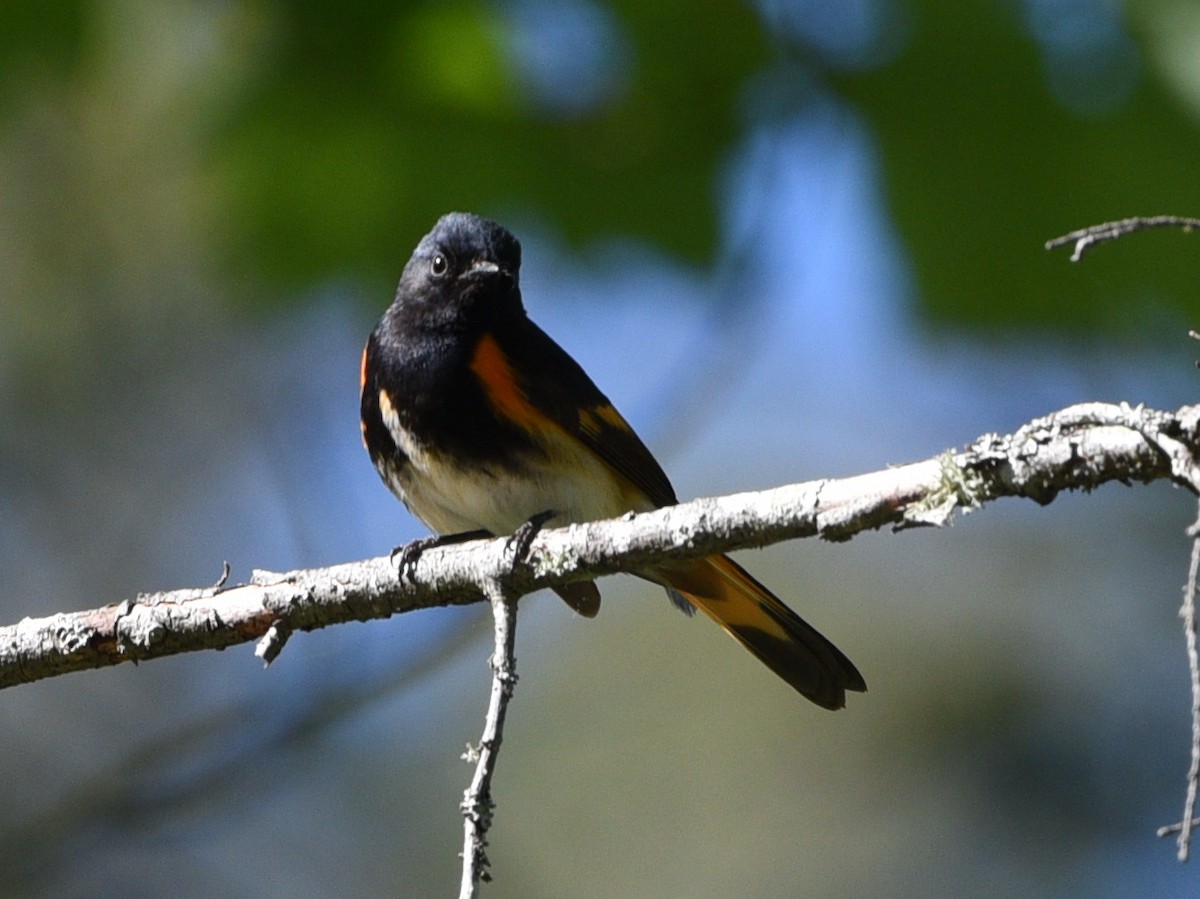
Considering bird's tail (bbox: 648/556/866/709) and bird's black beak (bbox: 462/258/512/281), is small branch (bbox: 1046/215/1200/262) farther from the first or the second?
bird's black beak (bbox: 462/258/512/281)

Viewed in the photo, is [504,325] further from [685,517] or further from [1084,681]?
[1084,681]

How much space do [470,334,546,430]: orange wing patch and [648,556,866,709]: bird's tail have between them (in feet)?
1.71

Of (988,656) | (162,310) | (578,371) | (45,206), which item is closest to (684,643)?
(988,656)

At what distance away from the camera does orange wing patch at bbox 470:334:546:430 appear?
365 cm

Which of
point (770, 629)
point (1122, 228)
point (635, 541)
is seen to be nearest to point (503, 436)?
point (770, 629)

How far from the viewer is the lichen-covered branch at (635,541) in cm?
169

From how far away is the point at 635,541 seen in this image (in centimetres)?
222

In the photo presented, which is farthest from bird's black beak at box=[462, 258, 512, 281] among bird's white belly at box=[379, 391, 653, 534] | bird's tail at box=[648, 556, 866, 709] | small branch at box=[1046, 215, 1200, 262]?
small branch at box=[1046, 215, 1200, 262]

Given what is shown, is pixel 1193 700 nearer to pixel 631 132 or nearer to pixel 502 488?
pixel 631 132

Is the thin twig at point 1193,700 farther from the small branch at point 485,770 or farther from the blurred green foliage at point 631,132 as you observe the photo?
the blurred green foliage at point 631,132

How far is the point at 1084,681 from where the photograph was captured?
7.88m

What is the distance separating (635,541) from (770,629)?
137 centimetres

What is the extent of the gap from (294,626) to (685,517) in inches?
32.8

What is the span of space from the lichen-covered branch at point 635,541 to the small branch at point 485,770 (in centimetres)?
20
